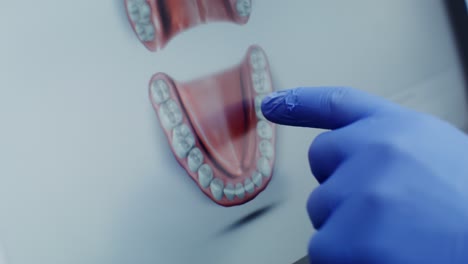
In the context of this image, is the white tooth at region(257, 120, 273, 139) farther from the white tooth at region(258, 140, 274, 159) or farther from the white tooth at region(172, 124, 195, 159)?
the white tooth at region(172, 124, 195, 159)

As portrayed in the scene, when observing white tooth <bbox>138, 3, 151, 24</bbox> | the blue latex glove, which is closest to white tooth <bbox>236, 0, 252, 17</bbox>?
white tooth <bbox>138, 3, 151, 24</bbox>

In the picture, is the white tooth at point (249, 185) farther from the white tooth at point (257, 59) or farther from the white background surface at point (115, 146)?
the white tooth at point (257, 59)

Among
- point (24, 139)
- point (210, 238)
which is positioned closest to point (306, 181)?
point (210, 238)

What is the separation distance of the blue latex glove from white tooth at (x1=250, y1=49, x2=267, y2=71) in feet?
0.66

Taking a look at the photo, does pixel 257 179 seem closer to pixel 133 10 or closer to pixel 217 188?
pixel 217 188

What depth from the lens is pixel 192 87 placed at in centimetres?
70

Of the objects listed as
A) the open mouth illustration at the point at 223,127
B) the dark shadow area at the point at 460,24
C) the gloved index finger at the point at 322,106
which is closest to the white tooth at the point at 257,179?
the open mouth illustration at the point at 223,127

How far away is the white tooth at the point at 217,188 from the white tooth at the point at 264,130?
11 centimetres

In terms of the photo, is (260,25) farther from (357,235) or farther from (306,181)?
(357,235)

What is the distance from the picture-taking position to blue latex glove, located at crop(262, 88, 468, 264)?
1.58 ft

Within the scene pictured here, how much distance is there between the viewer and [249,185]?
0.75 meters

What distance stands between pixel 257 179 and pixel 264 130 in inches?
3.2

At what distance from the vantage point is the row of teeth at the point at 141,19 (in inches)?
25.7

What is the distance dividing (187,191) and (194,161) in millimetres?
47
